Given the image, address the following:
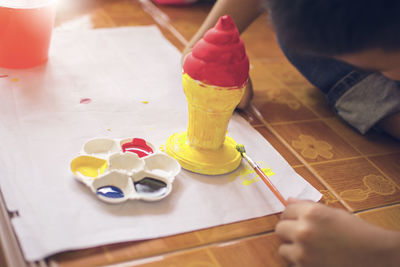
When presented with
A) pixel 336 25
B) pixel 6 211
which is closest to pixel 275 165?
pixel 336 25

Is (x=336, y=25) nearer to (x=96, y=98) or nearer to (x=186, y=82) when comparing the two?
(x=186, y=82)

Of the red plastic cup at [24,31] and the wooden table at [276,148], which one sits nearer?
the wooden table at [276,148]

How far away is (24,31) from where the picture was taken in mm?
771

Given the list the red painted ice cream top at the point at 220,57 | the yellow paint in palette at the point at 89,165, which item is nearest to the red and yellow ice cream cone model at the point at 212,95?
the red painted ice cream top at the point at 220,57

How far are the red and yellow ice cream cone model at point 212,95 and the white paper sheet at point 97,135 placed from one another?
0.09 ft

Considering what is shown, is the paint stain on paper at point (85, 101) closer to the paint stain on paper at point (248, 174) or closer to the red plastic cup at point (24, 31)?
the red plastic cup at point (24, 31)

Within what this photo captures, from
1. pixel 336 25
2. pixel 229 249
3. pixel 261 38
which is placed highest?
pixel 336 25

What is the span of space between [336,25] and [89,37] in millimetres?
706

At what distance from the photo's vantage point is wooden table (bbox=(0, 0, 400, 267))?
1.66 ft

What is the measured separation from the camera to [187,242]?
522 millimetres

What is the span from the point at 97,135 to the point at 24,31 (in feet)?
0.88

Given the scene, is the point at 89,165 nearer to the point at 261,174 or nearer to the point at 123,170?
the point at 123,170

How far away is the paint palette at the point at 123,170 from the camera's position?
0.56 m

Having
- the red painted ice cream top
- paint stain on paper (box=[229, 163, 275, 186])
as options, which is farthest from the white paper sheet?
the red painted ice cream top
